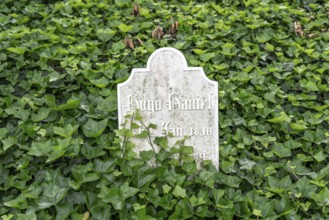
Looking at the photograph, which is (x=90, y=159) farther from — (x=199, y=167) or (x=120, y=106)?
(x=199, y=167)

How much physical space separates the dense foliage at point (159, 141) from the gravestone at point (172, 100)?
0.13 m

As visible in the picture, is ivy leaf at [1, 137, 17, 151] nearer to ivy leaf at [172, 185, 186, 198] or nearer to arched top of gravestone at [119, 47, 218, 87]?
arched top of gravestone at [119, 47, 218, 87]

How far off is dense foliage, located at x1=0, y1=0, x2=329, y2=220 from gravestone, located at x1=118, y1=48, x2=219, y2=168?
0.13m

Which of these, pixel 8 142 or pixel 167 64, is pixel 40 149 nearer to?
pixel 8 142

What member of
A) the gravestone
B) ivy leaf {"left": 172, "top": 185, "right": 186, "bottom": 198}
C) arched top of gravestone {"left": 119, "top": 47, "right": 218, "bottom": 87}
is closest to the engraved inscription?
the gravestone

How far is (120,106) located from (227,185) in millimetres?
759

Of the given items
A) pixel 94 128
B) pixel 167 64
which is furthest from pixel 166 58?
pixel 94 128

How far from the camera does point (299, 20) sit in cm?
468

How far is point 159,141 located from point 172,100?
25 cm

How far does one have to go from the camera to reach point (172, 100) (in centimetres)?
268

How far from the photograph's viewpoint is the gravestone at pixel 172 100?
266 cm

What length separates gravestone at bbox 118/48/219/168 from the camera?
2.66 metres

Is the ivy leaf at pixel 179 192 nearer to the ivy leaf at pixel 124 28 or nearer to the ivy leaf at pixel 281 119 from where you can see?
the ivy leaf at pixel 281 119

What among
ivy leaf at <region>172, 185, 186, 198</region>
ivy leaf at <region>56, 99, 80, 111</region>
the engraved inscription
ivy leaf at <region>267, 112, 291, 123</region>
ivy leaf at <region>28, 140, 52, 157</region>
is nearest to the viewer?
ivy leaf at <region>172, 185, 186, 198</region>
